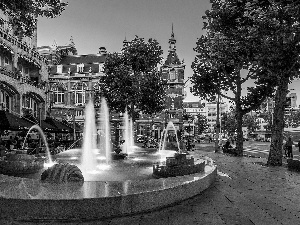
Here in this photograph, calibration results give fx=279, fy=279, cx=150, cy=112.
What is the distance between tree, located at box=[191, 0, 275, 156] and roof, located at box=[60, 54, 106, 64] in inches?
1655

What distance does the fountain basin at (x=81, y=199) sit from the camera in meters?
4.64

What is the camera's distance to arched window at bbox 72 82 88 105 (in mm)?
57438

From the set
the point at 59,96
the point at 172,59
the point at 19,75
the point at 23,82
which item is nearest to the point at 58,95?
the point at 59,96

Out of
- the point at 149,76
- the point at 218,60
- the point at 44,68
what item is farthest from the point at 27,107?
the point at 218,60

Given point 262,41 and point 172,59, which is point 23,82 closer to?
point 262,41

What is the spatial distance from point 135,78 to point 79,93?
27.5m

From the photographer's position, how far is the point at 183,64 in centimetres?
6075

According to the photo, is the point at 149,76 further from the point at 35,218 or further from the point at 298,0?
the point at 35,218

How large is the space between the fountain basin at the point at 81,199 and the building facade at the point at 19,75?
1841cm

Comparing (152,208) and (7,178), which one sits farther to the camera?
(7,178)

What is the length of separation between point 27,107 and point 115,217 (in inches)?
984

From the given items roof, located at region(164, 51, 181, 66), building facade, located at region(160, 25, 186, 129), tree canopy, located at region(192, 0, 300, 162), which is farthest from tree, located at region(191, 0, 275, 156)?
roof, located at region(164, 51, 181, 66)

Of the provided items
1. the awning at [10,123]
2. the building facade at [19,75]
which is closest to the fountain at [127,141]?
the awning at [10,123]

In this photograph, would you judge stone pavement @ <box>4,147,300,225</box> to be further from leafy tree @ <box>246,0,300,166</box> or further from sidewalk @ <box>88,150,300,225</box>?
leafy tree @ <box>246,0,300,166</box>
